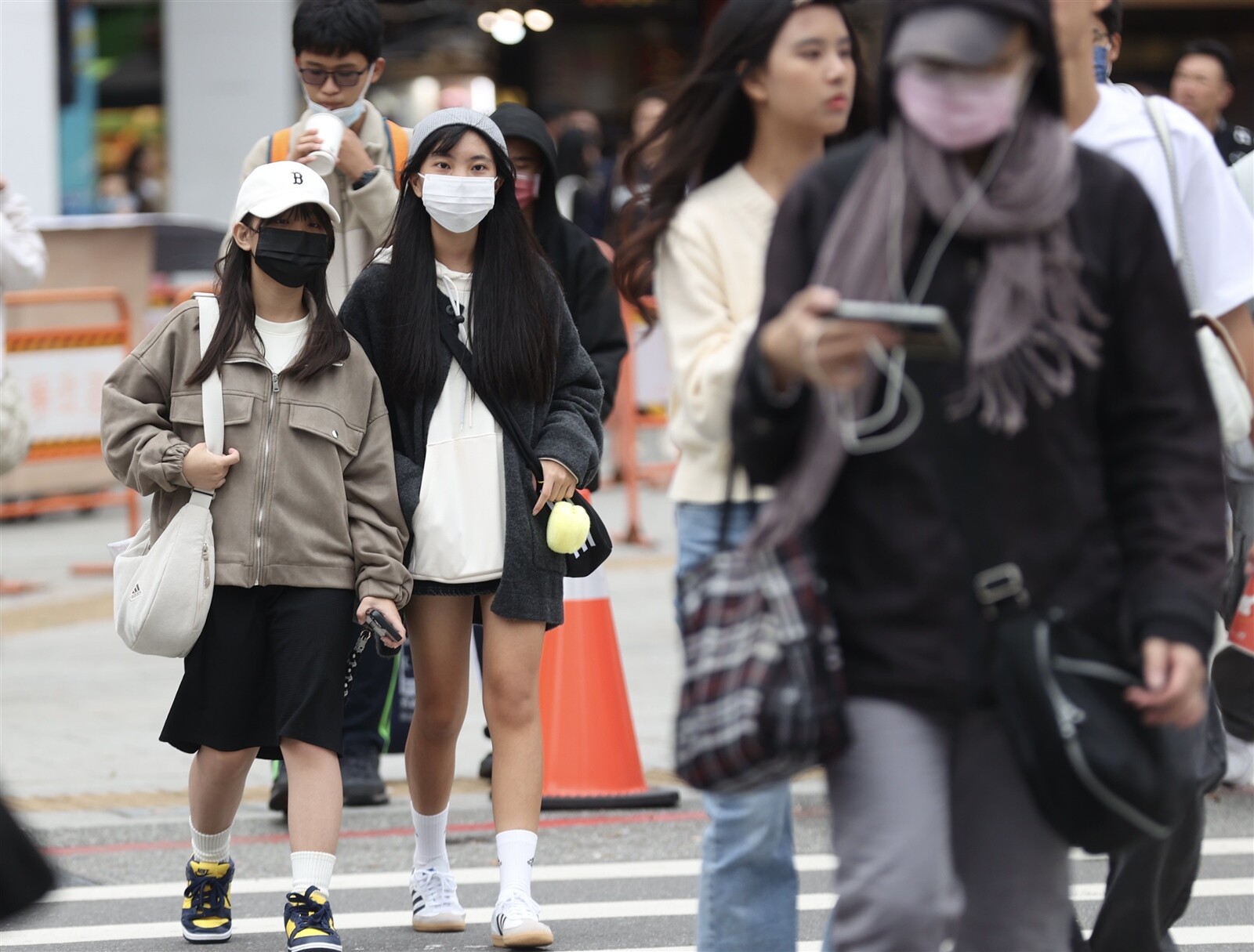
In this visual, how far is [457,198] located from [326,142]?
0.77 metres

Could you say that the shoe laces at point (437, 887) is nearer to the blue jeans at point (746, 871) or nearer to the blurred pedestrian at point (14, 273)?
the blue jeans at point (746, 871)

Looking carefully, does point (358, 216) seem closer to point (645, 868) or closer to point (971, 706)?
point (645, 868)

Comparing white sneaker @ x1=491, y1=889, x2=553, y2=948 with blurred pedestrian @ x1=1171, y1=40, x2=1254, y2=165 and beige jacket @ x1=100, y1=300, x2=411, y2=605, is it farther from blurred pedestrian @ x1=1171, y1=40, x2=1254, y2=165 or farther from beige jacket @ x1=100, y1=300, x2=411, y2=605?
blurred pedestrian @ x1=1171, y1=40, x2=1254, y2=165

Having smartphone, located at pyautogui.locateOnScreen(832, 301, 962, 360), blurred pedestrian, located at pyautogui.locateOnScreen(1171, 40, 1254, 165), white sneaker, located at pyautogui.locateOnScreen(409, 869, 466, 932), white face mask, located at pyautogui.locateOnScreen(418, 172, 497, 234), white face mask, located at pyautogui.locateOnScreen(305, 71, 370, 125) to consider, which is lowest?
white sneaker, located at pyautogui.locateOnScreen(409, 869, 466, 932)

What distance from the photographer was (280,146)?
5648 mm

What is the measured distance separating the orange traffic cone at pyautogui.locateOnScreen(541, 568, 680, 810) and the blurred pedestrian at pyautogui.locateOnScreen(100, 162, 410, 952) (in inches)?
62.4

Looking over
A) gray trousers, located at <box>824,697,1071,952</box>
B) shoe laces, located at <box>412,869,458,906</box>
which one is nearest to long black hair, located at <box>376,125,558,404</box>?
shoe laces, located at <box>412,869,458,906</box>

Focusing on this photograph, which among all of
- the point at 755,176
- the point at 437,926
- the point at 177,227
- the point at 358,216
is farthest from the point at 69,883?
the point at 177,227

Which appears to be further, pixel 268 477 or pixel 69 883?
pixel 69 883

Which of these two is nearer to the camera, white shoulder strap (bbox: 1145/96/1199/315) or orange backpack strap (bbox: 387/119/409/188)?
white shoulder strap (bbox: 1145/96/1199/315)

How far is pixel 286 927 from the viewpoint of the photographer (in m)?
4.57

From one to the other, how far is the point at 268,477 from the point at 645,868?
72.6 inches

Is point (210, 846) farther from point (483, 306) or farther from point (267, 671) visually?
point (483, 306)

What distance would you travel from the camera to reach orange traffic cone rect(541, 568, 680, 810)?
629cm
